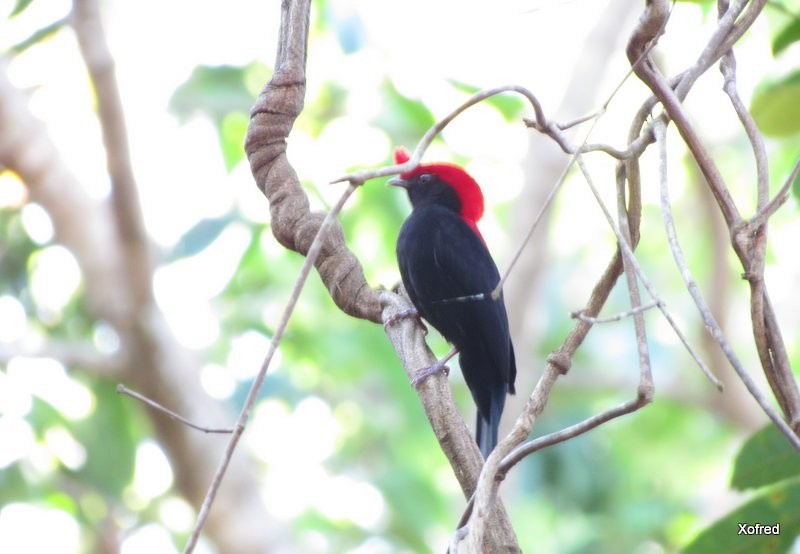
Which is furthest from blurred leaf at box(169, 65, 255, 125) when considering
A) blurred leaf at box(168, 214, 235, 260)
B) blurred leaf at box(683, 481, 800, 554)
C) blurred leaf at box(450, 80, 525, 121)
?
blurred leaf at box(683, 481, 800, 554)

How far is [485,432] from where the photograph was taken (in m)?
3.57

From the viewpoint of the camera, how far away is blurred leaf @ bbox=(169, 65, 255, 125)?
5801 mm

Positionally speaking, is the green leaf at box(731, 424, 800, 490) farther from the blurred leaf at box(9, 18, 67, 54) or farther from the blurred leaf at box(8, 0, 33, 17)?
the blurred leaf at box(9, 18, 67, 54)

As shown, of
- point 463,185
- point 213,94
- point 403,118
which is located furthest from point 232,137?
point 463,185

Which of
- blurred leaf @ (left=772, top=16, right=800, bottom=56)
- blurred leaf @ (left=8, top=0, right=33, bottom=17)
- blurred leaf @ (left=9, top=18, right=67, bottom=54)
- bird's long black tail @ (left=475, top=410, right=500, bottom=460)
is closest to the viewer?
blurred leaf @ (left=772, top=16, right=800, bottom=56)

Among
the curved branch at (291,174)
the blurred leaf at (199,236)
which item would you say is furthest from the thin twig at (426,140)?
the blurred leaf at (199,236)

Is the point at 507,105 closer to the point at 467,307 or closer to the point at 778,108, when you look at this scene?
the point at 467,307

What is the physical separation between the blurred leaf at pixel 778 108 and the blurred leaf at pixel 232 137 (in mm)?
3618

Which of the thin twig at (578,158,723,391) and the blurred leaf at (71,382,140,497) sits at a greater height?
the blurred leaf at (71,382,140,497)

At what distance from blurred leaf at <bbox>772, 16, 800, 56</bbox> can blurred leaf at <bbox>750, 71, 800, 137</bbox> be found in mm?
258

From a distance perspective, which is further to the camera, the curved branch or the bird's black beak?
the bird's black beak

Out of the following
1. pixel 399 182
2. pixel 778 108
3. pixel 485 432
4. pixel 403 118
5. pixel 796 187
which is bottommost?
pixel 796 187

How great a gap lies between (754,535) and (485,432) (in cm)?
131

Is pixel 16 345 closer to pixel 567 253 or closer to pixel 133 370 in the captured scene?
pixel 133 370
